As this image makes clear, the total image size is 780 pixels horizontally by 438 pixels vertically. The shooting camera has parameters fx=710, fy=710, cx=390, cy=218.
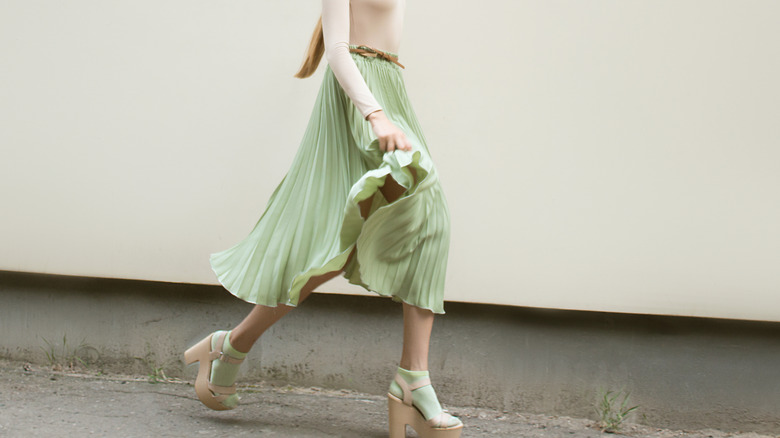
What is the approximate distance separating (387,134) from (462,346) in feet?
4.38

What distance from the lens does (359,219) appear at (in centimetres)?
223

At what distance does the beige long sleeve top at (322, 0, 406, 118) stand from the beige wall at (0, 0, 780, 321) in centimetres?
71

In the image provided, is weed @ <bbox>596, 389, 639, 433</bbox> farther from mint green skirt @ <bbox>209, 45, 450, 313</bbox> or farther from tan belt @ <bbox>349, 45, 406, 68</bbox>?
tan belt @ <bbox>349, 45, 406, 68</bbox>

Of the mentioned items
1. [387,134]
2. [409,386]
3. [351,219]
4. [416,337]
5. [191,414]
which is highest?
[387,134]

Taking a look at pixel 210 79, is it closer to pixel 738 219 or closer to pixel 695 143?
pixel 695 143

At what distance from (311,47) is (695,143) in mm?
1657

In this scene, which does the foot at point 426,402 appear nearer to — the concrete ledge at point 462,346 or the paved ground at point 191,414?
the paved ground at point 191,414

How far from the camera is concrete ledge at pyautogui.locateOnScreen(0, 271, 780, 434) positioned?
302 centimetres

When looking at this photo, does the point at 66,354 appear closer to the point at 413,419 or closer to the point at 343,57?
the point at 413,419

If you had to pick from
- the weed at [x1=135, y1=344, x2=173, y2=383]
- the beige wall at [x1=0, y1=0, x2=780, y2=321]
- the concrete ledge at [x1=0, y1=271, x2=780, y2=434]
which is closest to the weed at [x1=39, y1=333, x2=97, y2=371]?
the concrete ledge at [x1=0, y1=271, x2=780, y2=434]

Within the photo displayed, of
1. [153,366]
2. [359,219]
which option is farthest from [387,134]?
[153,366]

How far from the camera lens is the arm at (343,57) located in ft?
7.47

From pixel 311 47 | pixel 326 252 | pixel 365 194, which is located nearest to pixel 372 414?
pixel 326 252

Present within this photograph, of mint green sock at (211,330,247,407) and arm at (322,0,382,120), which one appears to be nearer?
arm at (322,0,382,120)
